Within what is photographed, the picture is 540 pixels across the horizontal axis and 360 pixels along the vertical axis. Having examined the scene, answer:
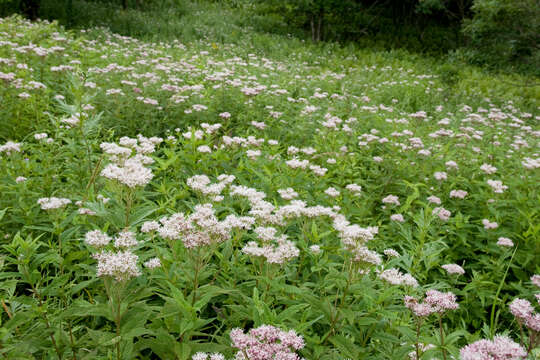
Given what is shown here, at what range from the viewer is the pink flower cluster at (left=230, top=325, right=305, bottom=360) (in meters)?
Result: 1.63

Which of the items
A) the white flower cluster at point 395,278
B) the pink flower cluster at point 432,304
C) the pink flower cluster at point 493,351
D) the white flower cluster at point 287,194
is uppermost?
the pink flower cluster at point 493,351

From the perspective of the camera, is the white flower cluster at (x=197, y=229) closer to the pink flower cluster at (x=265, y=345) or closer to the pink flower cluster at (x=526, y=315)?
the pink flower cluster at (x=265, y=345)

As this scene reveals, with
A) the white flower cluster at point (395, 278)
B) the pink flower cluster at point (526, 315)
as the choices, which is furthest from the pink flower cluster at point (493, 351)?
the white flower cluster at point (395, 278)

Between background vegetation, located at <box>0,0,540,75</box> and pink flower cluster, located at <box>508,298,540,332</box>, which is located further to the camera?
background vegetation, located at <box>0,0,540,75</box>

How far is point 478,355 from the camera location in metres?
1.59

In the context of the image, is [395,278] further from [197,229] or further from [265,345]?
[197,229]

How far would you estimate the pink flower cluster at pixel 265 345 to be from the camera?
1626mm

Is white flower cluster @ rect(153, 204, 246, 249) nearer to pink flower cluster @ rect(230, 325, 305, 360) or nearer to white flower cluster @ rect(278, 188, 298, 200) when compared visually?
pink flower cluster @ rect(230, 325, 305, 360)

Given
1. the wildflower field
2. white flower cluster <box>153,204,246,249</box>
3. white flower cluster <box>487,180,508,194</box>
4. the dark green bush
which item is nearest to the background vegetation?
the dark green bush

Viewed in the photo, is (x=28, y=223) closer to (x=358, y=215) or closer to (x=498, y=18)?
(x=358, y=215)

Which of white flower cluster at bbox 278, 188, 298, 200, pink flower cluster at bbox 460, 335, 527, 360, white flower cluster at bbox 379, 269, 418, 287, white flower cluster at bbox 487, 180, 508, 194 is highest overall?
pink flower cluster at bbox 460, 335, 527, 360

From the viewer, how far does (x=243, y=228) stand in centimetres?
313

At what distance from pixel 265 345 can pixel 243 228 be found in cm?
151

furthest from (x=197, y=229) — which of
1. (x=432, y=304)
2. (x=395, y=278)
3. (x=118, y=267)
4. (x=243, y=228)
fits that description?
(x=432, y=304)
